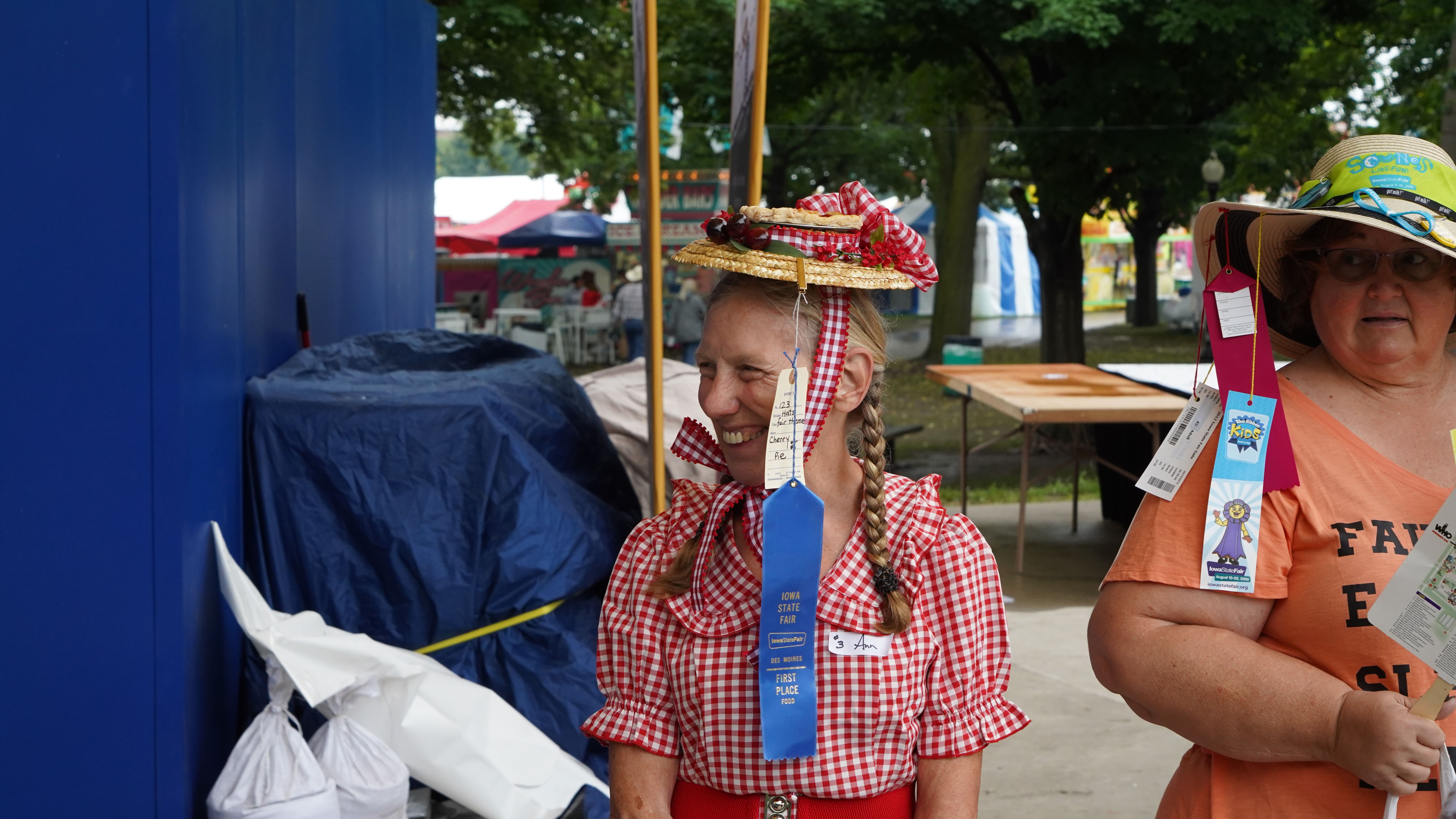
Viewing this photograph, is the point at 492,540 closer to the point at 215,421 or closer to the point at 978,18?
the point at 215,421

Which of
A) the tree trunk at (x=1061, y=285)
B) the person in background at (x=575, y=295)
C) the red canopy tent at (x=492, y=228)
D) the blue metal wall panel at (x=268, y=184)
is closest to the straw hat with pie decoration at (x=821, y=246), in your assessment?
the blue metal wall panel at (x=268, y=184)

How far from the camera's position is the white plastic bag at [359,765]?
10.5 feet

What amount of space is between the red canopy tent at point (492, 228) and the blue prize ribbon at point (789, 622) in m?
25.5

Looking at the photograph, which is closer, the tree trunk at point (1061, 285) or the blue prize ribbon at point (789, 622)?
the blue prize ribbon at point (789, 622)

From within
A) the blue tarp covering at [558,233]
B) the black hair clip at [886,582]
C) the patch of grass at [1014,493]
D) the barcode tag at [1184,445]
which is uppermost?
the blue tarp covering at [558,233]

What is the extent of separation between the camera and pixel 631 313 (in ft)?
59.5

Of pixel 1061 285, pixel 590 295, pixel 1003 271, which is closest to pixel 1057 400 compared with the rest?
pixel 1061 285

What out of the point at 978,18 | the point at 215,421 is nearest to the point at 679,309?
the point at 978,18

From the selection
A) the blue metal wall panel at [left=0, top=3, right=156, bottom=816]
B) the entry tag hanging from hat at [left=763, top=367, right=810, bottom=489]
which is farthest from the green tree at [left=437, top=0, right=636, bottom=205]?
the entry tag hanging from hat at [left=763, top=367, right=810, bottom=489]

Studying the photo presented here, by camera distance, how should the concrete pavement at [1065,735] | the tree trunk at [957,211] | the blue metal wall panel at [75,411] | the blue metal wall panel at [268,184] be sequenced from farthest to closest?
the tree trunk at [957,211]
the concrete pavement at [1065,735]
the blue metal wall panel at [268,184]
the blue metal wall panel at [75,411]

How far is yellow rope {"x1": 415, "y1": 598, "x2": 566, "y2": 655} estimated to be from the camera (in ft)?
12.1

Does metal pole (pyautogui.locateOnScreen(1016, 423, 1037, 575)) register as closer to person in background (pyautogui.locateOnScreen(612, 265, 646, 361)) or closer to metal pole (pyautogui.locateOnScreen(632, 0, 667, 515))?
metal pole (pyautogui.locateOnScreen(632, 0, 667, 515))

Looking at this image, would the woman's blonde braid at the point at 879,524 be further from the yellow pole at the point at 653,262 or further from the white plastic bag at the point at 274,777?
the white plastic bag at the point at 274,777

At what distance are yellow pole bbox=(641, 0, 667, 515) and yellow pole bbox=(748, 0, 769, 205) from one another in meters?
0.25
